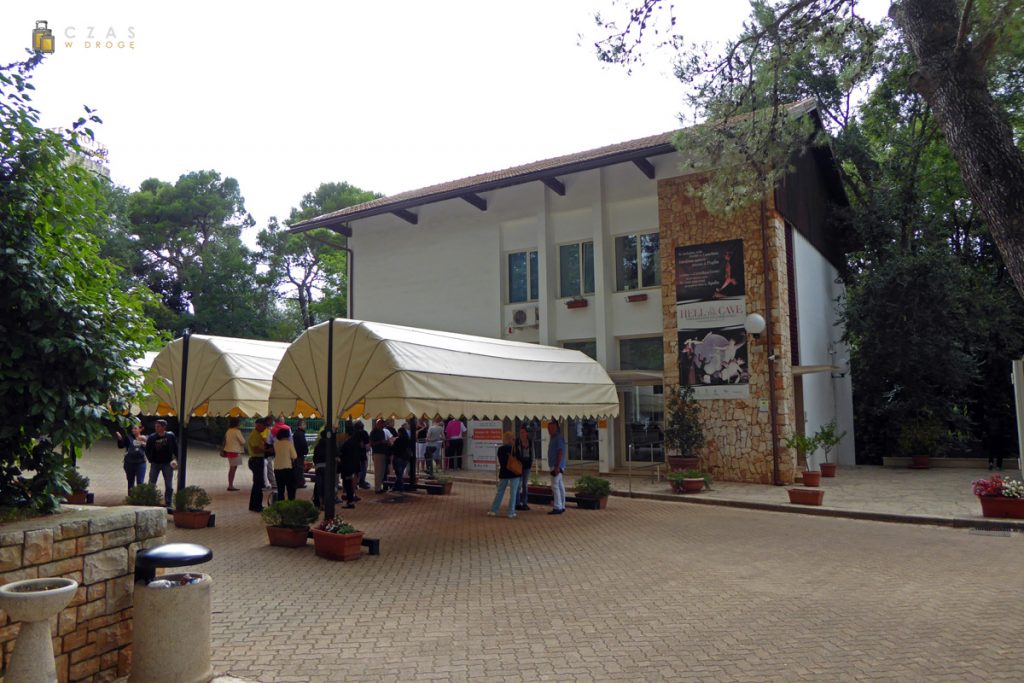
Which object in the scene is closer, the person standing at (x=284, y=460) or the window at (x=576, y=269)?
the person standing at (x=284, y=460)

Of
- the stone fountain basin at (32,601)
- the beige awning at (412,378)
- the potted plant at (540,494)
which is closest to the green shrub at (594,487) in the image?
the potted plant at (540,494)

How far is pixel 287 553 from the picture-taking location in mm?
9539

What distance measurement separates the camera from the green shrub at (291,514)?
981cm

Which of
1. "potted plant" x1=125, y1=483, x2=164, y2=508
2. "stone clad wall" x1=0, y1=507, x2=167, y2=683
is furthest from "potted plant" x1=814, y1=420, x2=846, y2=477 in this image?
"stone clad wall" x1=0, y1=507, x2=167, y2=683

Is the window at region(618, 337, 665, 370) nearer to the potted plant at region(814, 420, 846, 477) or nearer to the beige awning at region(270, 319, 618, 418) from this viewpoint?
the potted plant at region(814, 420, 846, 477)

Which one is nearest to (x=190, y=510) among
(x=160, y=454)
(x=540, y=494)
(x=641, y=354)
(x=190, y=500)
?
(x=190, y=500)

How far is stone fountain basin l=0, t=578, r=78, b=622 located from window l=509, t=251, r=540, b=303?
702 inches

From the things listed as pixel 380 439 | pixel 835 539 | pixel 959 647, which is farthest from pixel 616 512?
pixel 959 647

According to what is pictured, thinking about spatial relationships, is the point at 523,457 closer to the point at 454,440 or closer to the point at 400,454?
the point at 400,454

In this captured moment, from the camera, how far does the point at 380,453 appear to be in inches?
633

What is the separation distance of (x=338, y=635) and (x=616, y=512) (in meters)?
8.18

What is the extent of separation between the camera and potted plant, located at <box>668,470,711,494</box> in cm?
1555

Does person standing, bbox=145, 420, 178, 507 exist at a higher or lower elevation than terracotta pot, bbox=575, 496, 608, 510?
higher

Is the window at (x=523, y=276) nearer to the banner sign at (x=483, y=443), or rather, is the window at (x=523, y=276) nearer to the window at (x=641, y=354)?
the window at (x=641, y=354)
